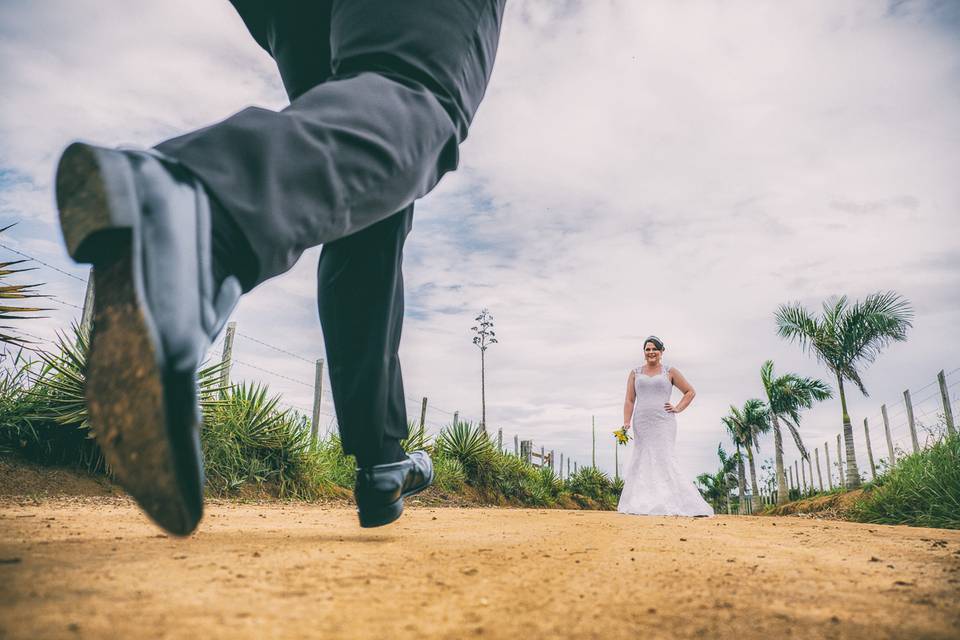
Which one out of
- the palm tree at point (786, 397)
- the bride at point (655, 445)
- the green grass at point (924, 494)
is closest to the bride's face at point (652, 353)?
the bride at point (655, 445)

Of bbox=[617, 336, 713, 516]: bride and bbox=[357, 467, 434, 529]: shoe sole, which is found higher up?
bbox=[617, 336, 713, 516]: bride

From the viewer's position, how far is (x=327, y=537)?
160 cm

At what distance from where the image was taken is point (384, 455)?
1548 millimetres

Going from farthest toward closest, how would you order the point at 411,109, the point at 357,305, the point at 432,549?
the point at 357,305
the point at 432,549
the point at 411,109

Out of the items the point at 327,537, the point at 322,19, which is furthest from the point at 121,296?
the point at 327,537

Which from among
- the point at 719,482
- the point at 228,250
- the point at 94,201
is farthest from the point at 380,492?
the point at 719,482

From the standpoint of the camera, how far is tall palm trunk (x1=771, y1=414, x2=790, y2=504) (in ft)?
85.0

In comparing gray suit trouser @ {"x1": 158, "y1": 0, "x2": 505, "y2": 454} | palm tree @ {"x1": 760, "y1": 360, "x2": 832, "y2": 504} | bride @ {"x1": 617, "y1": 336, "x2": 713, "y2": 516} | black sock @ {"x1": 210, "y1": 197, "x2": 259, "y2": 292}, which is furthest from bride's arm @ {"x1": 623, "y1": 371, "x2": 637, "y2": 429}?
palm tree @ {"x1": 760, "y1": 360, "x2": 832, "y2": 504}

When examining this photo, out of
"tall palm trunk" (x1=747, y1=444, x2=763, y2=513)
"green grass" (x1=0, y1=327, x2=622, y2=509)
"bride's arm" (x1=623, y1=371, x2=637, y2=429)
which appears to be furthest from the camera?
"tall palm trunk" (x1=747, y1=444, x2=763, y2=513)

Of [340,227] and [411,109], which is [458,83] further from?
[340,227]

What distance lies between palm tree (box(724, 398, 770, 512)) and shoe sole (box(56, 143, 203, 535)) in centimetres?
3521

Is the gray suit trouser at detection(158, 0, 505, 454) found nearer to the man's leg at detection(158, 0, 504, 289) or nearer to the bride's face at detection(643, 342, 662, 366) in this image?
the man's leg at detection(158, 0, 504, 289)

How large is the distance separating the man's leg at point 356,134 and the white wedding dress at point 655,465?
6.28 meters

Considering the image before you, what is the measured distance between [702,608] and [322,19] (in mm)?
1403
